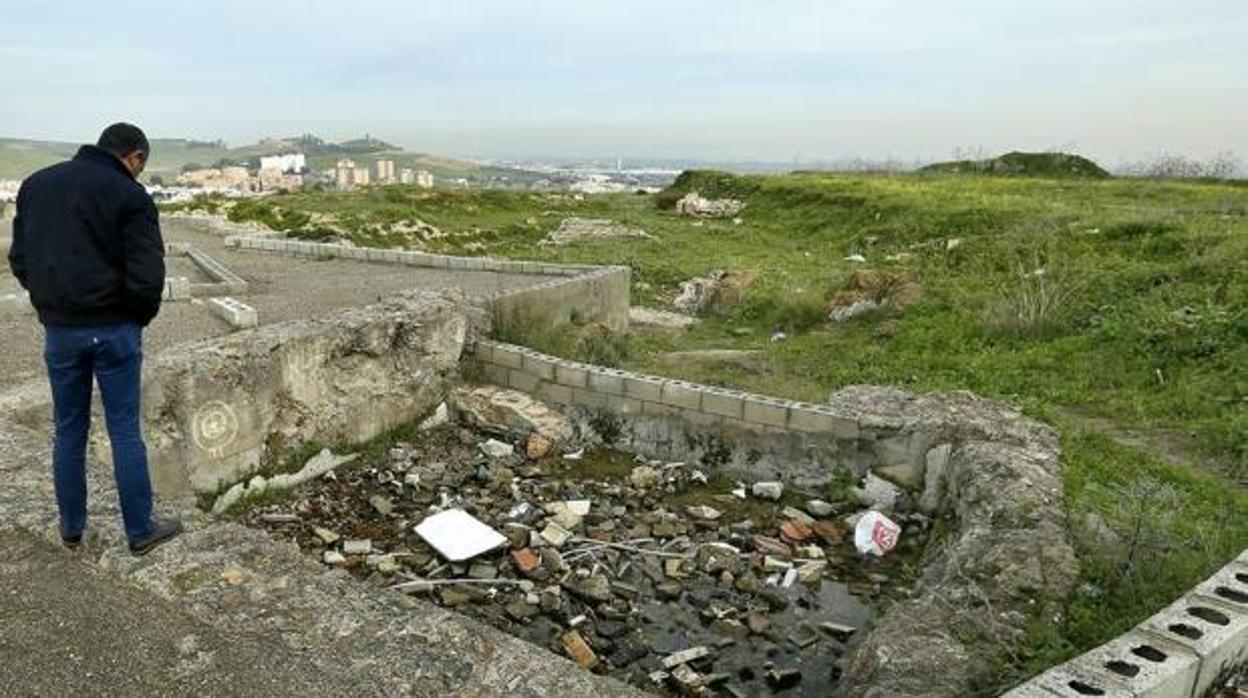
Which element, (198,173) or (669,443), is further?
(198,173)

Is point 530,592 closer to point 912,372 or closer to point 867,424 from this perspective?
point 867,424

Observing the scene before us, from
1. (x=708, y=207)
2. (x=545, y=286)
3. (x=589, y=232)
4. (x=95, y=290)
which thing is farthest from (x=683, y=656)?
(x=708, y=207)

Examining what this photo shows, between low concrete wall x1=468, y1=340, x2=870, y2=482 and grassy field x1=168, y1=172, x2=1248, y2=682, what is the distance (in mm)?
1255

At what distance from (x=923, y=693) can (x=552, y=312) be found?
709 centimetres

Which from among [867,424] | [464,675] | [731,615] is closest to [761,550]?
[731,615]

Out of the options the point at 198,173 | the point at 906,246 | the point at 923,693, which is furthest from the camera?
the point at 198,173

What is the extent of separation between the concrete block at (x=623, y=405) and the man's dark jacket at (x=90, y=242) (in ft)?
14.9

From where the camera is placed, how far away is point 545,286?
31.8 feet

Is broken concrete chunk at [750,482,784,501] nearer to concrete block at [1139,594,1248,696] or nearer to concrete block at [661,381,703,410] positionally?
concrete block at [661,381,703,410]

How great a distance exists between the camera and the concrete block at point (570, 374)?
24.8 feet

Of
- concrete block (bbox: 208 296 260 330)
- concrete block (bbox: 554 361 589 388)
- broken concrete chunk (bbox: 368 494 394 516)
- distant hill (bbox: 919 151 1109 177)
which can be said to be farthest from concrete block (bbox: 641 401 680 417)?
distant hill (bbox: 919 151 1109 177)

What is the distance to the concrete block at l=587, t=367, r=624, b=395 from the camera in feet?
24.1

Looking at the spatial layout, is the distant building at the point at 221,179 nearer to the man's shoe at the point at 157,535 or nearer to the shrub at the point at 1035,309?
the shrub at the point at 1035,309

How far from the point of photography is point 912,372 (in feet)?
28.7
